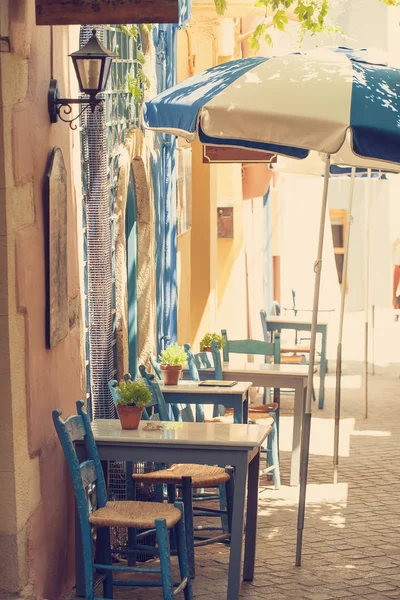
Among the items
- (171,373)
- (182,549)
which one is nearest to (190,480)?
(182,549)

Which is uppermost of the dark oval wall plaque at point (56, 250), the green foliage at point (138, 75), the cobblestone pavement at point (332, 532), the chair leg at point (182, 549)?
the green foliage at point (138, 75)

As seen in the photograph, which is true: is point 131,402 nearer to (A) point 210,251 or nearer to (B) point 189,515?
(B) point 189,515

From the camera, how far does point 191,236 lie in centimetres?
1291

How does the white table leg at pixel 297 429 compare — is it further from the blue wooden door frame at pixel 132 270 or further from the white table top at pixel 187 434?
the white table top at pixel 187 434

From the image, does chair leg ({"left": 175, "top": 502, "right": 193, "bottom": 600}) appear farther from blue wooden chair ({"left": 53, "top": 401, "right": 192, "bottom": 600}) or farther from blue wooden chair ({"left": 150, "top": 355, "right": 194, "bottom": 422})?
blue wooden chair ({"left": 150, "top": 355, "right": 194, "bottom": 422})

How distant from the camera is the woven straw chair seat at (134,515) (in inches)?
208

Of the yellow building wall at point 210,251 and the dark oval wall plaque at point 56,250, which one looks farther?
the yellow building wall at point 210,251

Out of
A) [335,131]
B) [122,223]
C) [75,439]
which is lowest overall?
[75,439]

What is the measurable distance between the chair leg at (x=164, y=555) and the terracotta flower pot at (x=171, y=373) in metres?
2.82

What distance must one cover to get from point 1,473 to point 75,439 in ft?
1.96

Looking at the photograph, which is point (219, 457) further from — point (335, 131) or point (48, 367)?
point (335, 131)

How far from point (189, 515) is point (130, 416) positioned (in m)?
0.68

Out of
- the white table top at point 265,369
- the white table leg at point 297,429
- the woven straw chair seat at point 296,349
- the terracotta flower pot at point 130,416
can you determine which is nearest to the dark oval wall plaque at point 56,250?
the terracotta flower pot at point 130,416

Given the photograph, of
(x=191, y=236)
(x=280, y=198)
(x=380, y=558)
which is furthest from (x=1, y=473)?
(x=280, y=198)
